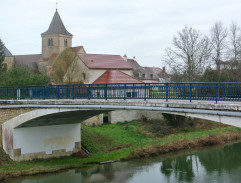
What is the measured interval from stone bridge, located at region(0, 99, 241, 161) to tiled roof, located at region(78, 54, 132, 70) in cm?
1890

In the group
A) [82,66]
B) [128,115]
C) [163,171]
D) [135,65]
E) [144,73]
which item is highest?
[135,65]

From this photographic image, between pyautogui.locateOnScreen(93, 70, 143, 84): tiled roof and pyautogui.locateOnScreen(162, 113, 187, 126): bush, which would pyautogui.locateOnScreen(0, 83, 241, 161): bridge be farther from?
pyautogui.locateOnScreen(93, 70, 143, 84): tiled roof

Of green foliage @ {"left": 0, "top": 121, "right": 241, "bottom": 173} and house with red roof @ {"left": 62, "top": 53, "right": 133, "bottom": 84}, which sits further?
house with red roof @ {"left": 62, "top": 53, "right": 133, "bottom": 84}

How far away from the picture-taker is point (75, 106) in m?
14.6

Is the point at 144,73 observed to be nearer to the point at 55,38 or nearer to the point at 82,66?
the point at 82,66

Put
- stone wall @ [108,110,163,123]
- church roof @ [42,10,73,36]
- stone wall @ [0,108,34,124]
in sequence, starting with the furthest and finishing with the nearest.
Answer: church roof @ [42,10,73,36], stone wall @ [108,110,163,123], stone wall @ [0,108,34,124]

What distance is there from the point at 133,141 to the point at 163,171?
6319 millimetres

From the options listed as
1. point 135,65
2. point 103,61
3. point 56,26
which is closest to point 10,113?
point 103,61

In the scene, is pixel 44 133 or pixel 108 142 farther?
pixel 108 142

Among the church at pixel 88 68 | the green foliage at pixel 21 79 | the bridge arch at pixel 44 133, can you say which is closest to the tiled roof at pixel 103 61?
the church at pixel 88 68

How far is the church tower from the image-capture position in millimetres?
65875

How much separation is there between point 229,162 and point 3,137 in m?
12.3

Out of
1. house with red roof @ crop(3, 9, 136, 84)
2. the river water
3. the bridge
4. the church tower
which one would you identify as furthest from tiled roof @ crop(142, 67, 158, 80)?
the bridge

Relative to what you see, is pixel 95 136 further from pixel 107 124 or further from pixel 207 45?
pixel 207 45
